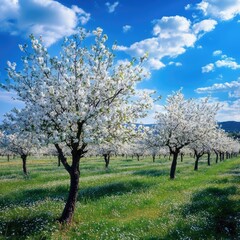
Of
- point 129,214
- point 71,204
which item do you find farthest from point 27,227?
point 129,214

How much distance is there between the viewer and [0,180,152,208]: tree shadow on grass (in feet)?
82.1

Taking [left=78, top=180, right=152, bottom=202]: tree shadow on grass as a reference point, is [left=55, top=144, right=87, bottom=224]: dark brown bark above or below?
above

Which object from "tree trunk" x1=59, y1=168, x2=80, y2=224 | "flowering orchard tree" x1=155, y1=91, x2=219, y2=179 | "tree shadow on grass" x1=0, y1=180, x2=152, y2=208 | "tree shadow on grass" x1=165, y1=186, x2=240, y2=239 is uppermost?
"flowering orchard tree" x1=155, y1=91, x2=219, y2=179

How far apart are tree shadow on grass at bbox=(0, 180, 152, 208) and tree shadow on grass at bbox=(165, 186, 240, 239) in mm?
7582

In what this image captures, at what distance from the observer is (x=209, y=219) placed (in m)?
18.7

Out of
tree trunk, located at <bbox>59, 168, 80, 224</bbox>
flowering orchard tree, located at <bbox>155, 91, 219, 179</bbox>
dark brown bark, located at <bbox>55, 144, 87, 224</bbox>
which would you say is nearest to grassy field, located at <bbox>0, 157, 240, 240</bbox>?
tree trunk, located at <bbox>59, 168, 80, 224</bbox>

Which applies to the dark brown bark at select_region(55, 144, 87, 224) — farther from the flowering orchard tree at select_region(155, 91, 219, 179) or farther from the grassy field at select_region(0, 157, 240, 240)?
the flowering orchard tree at select_region(155, 91, 219, 179)

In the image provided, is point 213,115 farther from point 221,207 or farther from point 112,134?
point 112,134

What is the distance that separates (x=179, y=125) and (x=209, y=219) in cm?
2212

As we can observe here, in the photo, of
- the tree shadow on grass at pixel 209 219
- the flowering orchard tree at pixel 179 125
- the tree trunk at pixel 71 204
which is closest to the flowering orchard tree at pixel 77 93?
the tree trunk at pixel 71 204

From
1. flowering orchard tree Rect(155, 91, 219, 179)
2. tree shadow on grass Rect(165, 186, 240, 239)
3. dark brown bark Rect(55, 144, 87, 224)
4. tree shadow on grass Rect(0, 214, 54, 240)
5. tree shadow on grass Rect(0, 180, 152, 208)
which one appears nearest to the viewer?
tree shadow on grass Rect(0, 214, 54, 240)

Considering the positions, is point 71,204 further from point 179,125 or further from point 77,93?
point 179,125

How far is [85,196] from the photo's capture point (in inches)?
1031

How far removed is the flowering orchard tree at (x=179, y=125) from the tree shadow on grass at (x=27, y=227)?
2355 centimetres
